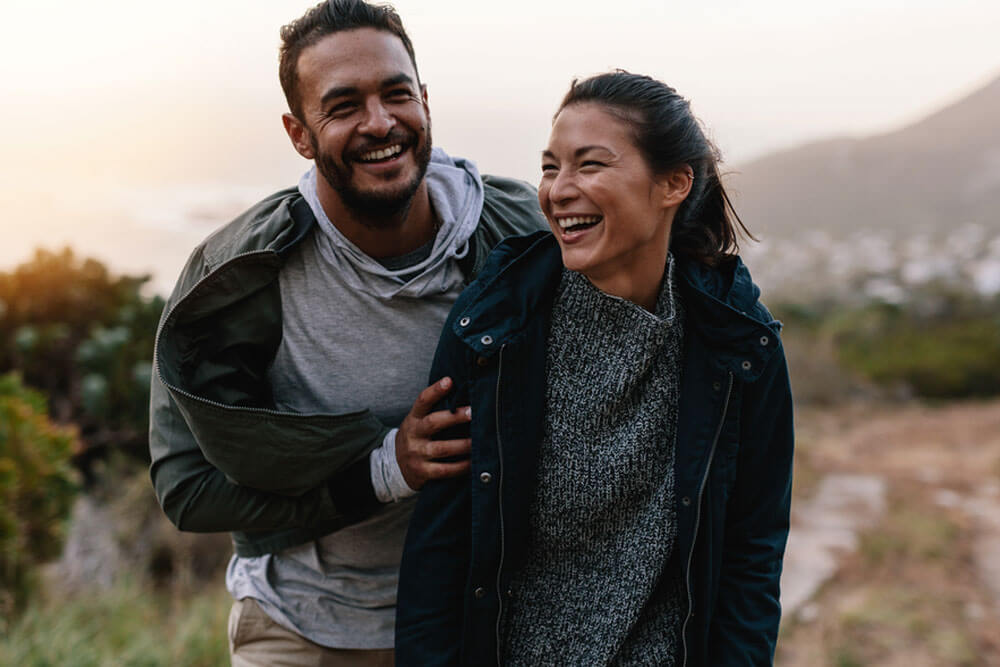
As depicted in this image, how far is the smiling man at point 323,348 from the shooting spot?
2.15 metres

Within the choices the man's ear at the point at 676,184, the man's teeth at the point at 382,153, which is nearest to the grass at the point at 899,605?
the man's ear at the point at 676,184

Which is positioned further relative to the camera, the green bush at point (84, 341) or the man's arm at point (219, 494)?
the green bush at point (84, 341)

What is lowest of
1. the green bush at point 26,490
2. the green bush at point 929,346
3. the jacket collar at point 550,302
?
the green bush at point 929,346

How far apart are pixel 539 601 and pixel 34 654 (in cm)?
262

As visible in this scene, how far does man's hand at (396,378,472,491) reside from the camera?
6.43ft

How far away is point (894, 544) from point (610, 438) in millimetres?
5177

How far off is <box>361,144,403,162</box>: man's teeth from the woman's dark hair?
1.76ft

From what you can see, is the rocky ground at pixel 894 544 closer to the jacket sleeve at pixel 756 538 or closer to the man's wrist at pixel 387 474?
the jacket sleeve at pixel 756 538

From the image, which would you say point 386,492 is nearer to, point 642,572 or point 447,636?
point 447,636

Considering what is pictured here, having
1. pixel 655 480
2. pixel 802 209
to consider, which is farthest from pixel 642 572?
pixel 802 209

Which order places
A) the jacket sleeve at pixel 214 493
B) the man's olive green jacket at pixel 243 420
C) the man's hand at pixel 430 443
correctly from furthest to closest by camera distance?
the jacket sleeve at pixel 214 493 < the man's olive green jacket at pixel 243 420 < the man's hand at pixel 430 443

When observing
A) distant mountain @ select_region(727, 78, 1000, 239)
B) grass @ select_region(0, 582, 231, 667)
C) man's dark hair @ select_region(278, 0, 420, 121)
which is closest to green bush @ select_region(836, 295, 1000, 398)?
grass @ select_region(0, 582, 231, 667)

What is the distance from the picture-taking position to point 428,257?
93.2 inches

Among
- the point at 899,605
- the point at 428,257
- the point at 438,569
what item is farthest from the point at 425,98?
the point at 899,605
